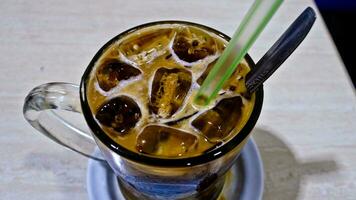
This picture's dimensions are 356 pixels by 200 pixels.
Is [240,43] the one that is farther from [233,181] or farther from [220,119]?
[233,181]

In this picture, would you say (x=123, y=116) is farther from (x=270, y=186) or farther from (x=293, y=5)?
(x=293, y=5)

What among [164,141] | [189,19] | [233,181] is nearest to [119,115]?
[164,141]

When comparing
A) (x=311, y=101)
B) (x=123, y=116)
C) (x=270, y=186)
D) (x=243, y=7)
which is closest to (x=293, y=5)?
(x=243, y=7)

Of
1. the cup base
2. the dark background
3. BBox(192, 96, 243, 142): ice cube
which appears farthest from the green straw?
the dark background

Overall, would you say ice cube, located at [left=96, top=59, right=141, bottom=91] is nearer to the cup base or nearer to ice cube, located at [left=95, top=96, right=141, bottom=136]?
ice cube, located at [left=95, top=96, right=141, bottom=136]

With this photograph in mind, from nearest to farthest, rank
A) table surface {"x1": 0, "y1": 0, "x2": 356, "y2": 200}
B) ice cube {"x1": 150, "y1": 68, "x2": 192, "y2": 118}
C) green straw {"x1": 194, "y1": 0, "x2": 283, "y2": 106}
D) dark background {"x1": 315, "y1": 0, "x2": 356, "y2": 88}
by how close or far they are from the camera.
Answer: green straw {"x1": 194, "y1": 0, "x2": 283, "y2": 106} → ice cube {"x1": 150, "y1": 68, "x2": 192, "y2": 118} → table surface {"x1": 0, "y1": 0, "x2": 356, "y2": 200} → dark background {"x1": 315, "y1": 0, "x2": 356, "y2": 88}

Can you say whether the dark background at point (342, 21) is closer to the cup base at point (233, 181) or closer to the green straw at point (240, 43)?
the cup base at point (233, 181)
